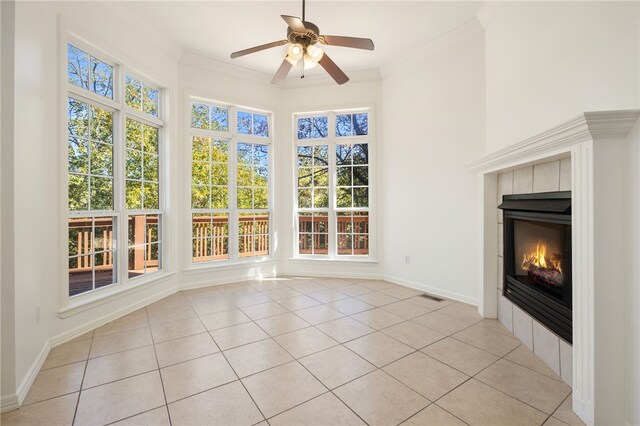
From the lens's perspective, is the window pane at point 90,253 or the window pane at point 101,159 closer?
the window pane at point 90,253

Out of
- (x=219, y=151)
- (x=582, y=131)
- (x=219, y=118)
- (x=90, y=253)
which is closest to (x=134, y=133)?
(x=219, y=151)

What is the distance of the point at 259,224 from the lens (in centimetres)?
492

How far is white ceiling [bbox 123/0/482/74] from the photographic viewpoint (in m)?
3.06

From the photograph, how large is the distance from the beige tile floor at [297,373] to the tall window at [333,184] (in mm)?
1740

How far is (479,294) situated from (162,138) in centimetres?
439

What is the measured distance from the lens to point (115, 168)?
3.19m

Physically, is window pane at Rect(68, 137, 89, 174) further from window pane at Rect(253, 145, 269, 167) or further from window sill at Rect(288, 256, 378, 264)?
window sill at Rect(288, 256, 378, 264)

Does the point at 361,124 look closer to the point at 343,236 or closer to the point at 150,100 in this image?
the point at 343,236

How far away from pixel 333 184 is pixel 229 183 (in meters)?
1.68

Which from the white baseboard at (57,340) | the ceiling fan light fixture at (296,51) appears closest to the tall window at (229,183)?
the white baseboard at (57,340)

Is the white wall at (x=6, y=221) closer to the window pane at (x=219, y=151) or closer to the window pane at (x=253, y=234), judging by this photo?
the window pane at (x=219, y=151)

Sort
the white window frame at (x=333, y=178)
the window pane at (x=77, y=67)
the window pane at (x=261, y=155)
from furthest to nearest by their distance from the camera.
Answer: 1. the window pane at (x=261, y=155)
2. the white window frame at (x=333, y=178)
3. the window pane at (x=77, y=67)

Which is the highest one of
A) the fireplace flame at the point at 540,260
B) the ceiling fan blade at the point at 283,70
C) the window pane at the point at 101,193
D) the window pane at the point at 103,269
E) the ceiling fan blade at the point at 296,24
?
the ceiling fan blade at the point at 296,24

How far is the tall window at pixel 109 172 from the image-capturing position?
110 inches
